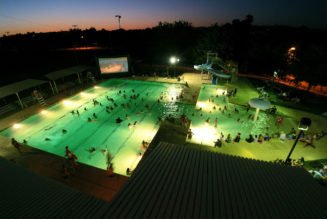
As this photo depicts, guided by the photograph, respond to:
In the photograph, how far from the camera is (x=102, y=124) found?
18125 mm

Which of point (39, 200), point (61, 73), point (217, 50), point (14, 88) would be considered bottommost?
point (14, 88)

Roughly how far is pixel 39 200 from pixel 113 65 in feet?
81.7

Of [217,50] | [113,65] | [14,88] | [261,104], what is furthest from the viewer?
[217,50]

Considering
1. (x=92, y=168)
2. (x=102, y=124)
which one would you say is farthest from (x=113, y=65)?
(x=92, y=168)

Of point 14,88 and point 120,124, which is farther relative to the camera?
point 120,124

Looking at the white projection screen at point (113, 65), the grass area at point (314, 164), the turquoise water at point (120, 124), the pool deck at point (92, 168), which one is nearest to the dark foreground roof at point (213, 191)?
the pool deck at point (92, 168)

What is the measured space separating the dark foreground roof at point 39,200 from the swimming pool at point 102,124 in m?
6.02

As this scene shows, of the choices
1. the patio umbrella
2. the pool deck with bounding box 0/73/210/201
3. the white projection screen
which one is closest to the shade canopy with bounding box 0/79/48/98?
the pool deck with bounding box 0/73/210/201

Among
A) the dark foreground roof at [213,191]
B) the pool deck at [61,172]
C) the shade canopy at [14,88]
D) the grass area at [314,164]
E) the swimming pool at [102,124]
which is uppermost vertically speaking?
the dark foreground roof at [213,191]

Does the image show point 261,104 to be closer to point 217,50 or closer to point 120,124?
point 120,124

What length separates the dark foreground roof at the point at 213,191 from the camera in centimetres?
411

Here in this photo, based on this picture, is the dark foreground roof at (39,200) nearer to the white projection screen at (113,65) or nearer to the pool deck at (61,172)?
the pool deck at (61,172)

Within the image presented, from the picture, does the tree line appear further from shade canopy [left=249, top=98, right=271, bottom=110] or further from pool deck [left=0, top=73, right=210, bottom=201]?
pool deck [left=0, top=73, right=210, bottom=201]

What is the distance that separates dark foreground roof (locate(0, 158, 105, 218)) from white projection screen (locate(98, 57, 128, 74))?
22227 mm
